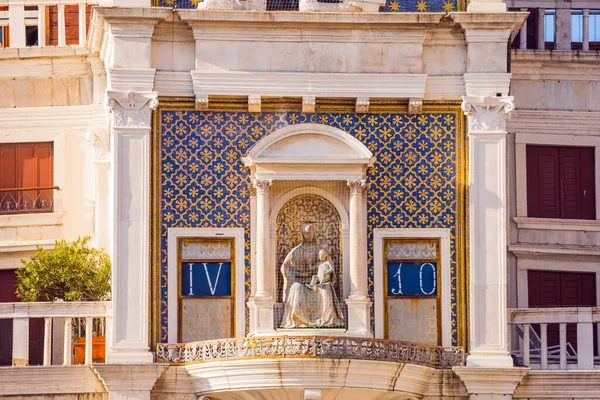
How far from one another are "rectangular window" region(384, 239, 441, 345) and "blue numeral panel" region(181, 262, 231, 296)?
2.43 metres

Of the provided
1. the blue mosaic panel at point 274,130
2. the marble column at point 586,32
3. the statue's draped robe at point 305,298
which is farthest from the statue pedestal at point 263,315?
the marble column at point 586,32

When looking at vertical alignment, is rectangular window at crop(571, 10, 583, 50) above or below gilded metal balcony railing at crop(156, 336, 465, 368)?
above

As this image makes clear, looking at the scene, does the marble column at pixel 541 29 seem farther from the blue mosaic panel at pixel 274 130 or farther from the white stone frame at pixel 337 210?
the white stone frame at pixel 337 210

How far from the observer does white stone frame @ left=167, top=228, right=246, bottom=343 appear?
3319cm

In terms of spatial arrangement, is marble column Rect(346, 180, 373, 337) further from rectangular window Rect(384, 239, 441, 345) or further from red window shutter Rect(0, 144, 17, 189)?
red window shutter Rect(0, 144, 17, 189)

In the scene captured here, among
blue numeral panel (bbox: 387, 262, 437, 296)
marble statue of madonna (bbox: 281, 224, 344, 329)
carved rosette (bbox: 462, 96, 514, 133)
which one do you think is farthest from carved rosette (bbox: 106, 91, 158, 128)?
carved rosette (bbox: 462, 96, 514, 133)

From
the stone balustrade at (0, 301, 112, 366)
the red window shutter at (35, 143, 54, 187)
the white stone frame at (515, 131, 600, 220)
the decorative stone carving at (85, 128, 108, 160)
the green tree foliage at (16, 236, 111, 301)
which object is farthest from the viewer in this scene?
the white stone frame at (515, 131, 600, 220)

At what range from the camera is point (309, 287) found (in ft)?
108

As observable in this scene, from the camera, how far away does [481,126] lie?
1328 inches

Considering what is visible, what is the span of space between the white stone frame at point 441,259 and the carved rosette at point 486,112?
166 cm

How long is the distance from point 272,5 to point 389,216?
12.3 ft

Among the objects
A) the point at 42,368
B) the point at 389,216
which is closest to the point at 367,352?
the point at 389,216

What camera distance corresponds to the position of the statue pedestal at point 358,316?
3297 centimetres

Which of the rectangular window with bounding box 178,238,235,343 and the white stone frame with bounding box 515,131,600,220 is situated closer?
the rectangular window with bounding box 178,238,235,343
